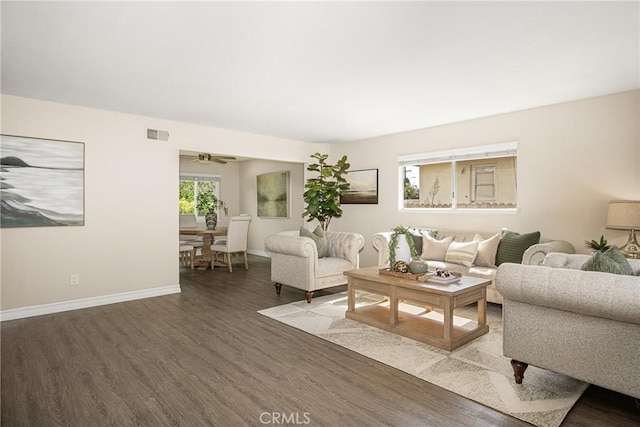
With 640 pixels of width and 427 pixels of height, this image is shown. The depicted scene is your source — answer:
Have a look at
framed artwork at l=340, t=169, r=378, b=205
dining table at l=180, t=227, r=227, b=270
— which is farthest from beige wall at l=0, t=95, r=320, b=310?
framed artwork at l=340, t=169, r=378, b=205

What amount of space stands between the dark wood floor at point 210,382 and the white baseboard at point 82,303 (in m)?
0.18

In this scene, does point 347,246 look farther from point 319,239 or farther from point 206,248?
point 206,248

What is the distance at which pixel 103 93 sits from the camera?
3844 mm

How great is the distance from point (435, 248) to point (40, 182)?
481cm

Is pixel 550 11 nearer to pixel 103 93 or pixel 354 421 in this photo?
pixel 354 421

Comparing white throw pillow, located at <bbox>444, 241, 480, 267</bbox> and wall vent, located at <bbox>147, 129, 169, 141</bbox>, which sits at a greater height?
wall vent, located at <bbox>147, 129, 169, 141</bbox>

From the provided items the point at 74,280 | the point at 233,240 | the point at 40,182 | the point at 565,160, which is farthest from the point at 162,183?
the point at 565,160

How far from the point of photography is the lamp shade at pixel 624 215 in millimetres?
3410

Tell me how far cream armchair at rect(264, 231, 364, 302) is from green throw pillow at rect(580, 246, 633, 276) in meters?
2.81

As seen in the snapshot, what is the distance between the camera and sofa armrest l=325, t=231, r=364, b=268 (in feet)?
16.0

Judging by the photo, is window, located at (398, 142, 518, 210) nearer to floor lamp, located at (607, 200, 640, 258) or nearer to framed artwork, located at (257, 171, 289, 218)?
floor lamp, located at (607, 200, 640, 258)

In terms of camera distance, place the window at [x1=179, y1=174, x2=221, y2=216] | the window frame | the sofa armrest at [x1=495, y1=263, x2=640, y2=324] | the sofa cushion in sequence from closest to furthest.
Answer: the sofa armrest at [x1=495, y1=263, x2=640, y2=324]
the sofa cushion
the window frame
the window at [x1=179, y1=174, x2=221, y2=216]

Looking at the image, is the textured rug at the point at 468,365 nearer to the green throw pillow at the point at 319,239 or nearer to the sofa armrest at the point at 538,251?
the sofa armrest at the point at 538,251

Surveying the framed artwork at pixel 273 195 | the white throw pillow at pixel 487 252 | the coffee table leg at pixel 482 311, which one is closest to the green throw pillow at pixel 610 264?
the coffee table leg at pixel 482 311
